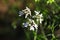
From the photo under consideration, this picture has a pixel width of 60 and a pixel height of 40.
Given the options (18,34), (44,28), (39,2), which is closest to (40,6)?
(39,2)

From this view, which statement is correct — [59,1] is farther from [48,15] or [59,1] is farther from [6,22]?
[6,22]

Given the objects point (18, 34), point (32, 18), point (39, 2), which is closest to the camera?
point (32, 18)

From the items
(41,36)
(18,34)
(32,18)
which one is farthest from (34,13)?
(18,34)

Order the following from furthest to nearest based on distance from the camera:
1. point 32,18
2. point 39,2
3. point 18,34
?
point 18,34 → point 39,2 → point 32,18

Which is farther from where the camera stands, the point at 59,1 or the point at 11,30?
the point at 11,30

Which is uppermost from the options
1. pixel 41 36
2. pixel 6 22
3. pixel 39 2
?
pixel 6 22

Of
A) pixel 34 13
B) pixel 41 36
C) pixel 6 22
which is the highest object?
pixel 6 22

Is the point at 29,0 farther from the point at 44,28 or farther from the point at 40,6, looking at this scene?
the point at 44,28

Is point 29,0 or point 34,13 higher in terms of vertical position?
point 29,0

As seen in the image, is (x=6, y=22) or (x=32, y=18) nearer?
(x=32, y=18)
